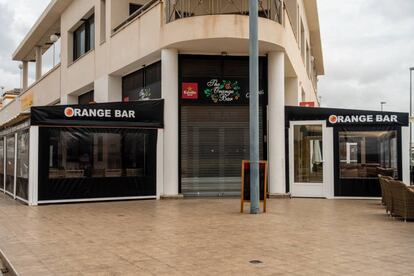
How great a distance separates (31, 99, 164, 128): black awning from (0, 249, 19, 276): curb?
699 centimetres

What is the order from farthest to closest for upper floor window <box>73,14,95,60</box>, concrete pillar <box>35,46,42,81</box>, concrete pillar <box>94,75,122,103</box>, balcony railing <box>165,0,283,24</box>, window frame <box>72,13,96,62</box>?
concrete pillar <box>35,46,42,81</box>
upper floor window <box>73,14,95,60</box>
window frame <box>72,13,96,62</box>
concrete pillar <box>94,75,122,103</box>
balcony railing <box>165,0,283,24</box>

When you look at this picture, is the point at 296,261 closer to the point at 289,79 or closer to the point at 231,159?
the point at 231,159

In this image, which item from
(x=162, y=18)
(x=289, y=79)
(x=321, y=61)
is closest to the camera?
(x=162, y=18)

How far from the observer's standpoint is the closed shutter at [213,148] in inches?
625

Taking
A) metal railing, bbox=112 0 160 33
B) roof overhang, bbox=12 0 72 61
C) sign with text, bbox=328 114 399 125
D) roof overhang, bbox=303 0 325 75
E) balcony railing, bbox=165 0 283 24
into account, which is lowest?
sign with text, bbox=328 114 399 125

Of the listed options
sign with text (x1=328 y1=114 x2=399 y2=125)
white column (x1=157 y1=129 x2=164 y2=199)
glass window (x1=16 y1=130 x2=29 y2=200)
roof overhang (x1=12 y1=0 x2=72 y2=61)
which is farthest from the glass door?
roof overhang (x1=12 y1=0 x2=72 y2=61)

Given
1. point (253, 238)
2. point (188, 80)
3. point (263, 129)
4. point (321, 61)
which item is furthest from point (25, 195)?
point (321, 61)

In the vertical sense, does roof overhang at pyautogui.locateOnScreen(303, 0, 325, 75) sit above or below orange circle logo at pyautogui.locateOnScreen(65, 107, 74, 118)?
above

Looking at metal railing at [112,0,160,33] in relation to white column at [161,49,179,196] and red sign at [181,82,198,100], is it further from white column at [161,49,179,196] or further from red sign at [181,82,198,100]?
red sign at [181,82,198,100]

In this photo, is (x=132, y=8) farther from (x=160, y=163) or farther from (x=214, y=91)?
(x=160, y=163)

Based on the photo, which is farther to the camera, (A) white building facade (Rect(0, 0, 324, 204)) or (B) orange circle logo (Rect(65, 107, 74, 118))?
(A) white building facade (Rect(0, 0, 324, 204))

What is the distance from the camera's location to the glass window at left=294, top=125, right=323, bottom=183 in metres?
15.8

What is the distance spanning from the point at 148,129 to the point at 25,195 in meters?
4.06

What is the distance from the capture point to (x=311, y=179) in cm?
1591
